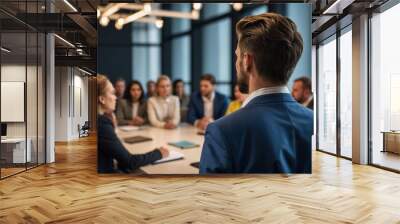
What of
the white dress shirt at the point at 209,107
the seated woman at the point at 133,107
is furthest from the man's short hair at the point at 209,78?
the seated woman at the point at 133,107

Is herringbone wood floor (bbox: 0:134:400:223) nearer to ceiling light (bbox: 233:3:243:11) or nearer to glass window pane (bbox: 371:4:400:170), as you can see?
glass window pane (bbox: 371:4:400:170)

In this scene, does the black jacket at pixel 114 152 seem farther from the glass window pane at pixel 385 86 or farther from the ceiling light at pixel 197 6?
the glass window pane at pixel 385 86

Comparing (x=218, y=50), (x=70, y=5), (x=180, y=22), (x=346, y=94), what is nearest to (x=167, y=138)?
(x=218, y=50)

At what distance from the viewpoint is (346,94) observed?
299 inches

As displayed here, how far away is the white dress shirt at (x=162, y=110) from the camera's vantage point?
496 centimetres

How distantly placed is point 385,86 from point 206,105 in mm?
3376

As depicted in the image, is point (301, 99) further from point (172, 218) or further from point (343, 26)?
point (343, 26)

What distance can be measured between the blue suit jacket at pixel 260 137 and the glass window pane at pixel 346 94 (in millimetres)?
2849

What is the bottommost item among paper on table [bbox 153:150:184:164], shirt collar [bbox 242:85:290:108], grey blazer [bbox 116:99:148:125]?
paper on table [bbox 153:150:184:164]

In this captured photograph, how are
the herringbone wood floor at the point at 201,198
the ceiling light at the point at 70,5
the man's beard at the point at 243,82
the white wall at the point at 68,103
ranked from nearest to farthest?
the herringbone wood floor at the point at 201,198 < the man's beard at the point at 243,82 < the ceiling light at the point at 70,5 < the white wall at the point at 68,103

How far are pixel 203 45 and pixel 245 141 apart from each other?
4.44 ft

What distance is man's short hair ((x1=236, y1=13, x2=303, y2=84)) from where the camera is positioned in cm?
457

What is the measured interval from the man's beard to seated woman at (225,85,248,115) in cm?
4

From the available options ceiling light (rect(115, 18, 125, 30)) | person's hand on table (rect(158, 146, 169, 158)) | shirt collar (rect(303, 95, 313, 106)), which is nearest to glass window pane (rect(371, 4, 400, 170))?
shirt collar (rect(303, 95, 313, 106))
